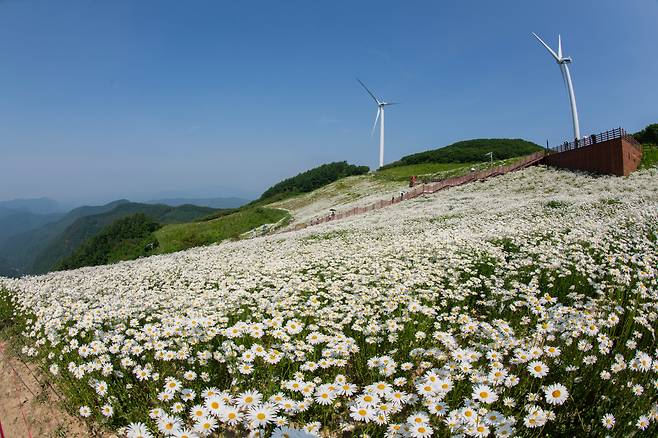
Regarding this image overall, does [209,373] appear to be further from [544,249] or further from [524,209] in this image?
[524,209]

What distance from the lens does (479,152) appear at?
124m

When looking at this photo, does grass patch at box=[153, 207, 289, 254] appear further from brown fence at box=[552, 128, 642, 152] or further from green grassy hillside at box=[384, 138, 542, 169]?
green grassy hillside at box=[384, 138, 542, 169]

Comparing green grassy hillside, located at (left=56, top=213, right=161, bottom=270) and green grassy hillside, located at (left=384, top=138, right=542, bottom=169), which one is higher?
green grassy hillside, located at (left=384, top=138, right=542, bottom=169)

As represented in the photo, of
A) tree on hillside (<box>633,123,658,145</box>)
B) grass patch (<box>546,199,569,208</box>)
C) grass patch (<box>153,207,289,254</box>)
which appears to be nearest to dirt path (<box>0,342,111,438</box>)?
grass patch (<box>546,199,569,208</box>)

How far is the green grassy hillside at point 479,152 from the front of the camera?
12156cm

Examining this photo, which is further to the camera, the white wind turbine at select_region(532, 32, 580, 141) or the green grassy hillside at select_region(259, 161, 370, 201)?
the green grassy hillside at select_region(259, 161, 370, 201)

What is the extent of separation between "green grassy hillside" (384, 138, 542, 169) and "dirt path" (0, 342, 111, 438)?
396 ft

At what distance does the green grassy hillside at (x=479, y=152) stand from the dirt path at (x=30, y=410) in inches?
4758

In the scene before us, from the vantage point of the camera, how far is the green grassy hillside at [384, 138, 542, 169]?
4786 inches

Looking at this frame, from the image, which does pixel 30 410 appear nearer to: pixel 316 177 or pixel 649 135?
pixel 649 135

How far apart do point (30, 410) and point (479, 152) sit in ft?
432

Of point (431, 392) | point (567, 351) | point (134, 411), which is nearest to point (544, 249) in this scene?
point (567, 351)

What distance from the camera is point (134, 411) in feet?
16.8

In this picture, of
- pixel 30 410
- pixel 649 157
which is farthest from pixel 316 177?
pixel 30 410
